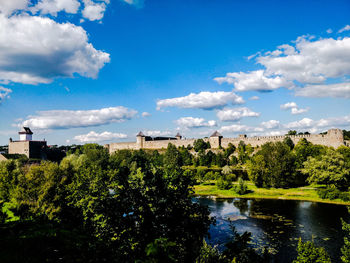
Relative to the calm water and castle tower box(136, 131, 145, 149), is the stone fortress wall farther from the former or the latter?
the calm water

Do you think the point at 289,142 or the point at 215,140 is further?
the point at 215,140

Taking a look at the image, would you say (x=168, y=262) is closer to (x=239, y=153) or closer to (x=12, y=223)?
(x=12, y=223)

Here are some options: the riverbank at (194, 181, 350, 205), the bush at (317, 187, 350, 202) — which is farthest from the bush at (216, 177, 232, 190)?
the bush at (317, 187, 350, 202)

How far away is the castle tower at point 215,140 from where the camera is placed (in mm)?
103988

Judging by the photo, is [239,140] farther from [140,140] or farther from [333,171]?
[333,171]

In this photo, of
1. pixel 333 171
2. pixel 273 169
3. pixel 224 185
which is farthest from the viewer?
pixel 273 169

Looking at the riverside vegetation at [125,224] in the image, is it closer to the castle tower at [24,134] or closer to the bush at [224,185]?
the bush at [224,185]

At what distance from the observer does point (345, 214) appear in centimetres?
2939

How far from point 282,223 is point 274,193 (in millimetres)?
15919

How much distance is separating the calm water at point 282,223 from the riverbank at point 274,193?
2.22 meters

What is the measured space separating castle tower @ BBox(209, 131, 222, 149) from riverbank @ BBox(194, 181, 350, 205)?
55.7 metres

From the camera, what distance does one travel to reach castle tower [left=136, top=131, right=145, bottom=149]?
416 feet

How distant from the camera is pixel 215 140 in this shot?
344 feet

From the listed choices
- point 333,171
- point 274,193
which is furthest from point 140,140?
point 333,171
